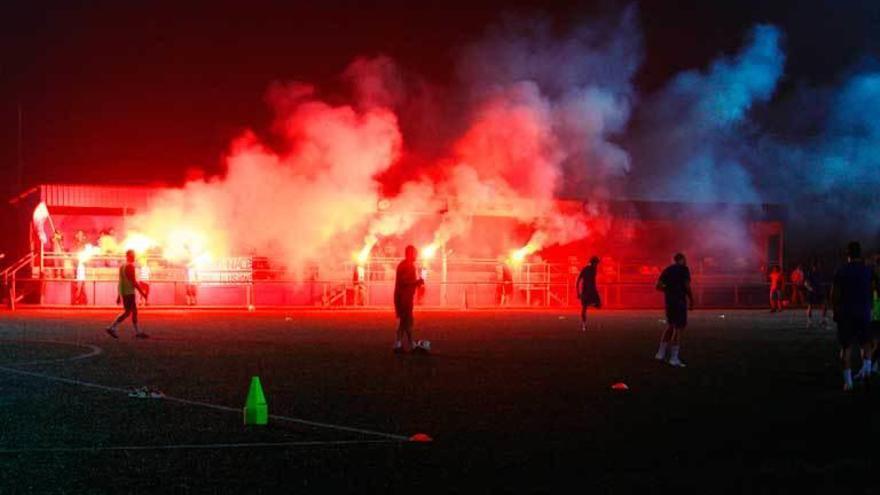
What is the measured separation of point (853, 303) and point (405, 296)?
7778 millimetres

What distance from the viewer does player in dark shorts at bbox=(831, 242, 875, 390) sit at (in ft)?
42.4

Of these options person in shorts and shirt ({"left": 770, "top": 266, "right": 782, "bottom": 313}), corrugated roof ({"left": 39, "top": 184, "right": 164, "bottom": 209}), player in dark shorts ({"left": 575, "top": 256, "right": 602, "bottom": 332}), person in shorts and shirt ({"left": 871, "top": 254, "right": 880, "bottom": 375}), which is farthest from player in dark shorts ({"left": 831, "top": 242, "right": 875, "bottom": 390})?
corrugated roof ({"left": 39, "top": 184, "right": 164, "bottom": 209})

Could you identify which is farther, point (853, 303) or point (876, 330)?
point (876, 330)

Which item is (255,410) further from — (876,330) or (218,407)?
(876,330)

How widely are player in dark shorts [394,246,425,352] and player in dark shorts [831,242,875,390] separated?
7324 millimetres

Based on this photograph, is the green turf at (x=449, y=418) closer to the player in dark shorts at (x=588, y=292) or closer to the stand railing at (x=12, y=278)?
the player in dark shorts at (x=588, y=292)

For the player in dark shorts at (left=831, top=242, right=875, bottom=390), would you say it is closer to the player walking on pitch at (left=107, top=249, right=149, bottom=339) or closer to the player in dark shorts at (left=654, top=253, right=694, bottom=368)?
the player in dark shorts at (left=654, top=253, right=694, bottom=368)

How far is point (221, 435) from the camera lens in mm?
8695

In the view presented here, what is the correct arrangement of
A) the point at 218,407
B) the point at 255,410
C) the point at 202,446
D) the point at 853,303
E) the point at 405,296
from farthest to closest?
1. the point at 405,296
2. the point at 853,303
3. the point at 218,407
4. the point at 255,410
5. the point at 202,446

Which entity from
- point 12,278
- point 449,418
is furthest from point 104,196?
point 449,418

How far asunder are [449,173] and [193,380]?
26.0m

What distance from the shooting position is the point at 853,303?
42.4 ft

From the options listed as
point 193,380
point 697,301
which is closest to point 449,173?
point 697,301

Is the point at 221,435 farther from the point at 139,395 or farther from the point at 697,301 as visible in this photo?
the point at 697,301
